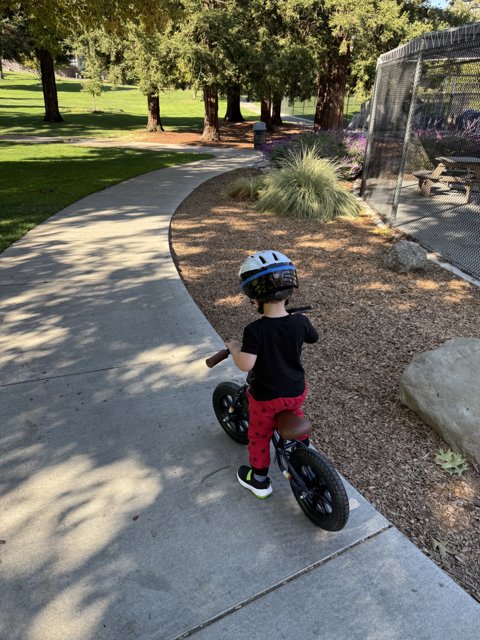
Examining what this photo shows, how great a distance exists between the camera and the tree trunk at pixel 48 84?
24.4 metres

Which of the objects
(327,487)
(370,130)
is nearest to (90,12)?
(370,130)

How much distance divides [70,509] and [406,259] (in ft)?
16.2

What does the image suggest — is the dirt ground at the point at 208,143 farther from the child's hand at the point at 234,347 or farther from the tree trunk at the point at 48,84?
the child's hand at the point at 234,347

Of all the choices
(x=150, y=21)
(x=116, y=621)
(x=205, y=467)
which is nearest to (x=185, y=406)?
(x=205, y=467)

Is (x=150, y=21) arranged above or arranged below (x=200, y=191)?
above

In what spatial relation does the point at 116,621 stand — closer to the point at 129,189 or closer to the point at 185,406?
the point at 185,406

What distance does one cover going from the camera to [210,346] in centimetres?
424

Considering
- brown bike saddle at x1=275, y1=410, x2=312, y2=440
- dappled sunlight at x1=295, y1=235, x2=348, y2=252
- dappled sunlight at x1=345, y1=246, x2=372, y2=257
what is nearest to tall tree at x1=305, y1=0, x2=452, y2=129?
dappled sunlight at x1=295, y1=235, x2=348, y2=252

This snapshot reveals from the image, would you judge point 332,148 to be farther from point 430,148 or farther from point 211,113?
point 211,113

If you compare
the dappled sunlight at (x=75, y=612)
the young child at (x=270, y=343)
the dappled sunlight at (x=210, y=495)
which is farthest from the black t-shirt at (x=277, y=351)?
the dappled sunlight at (x=75, y=612)

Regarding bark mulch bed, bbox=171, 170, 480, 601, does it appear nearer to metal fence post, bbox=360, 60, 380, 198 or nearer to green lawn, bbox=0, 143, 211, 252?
metal fence post, bbox=360, 60, 380, 198

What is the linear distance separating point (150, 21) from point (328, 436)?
12277mm

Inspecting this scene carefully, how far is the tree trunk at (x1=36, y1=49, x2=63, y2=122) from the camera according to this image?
80.0 feet

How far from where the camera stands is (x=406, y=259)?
20.0ft
